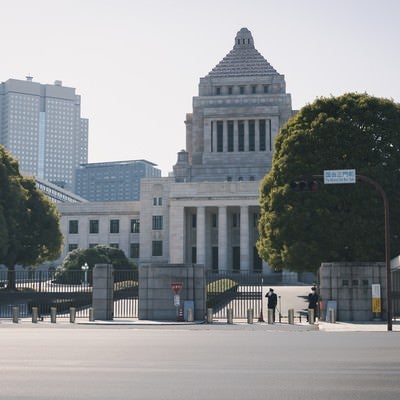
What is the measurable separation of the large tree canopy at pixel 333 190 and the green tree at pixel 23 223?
2218 centimetres

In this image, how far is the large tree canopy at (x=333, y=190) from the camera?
44781 mm

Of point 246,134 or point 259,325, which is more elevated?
point 246,134

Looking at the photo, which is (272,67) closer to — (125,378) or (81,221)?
(81,221)

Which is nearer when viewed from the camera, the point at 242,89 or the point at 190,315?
the point at 190,315

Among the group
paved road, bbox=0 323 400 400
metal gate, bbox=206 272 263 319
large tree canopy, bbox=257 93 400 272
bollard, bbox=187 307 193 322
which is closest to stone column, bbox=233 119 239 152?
metal gate, bbox=206 272 263 319

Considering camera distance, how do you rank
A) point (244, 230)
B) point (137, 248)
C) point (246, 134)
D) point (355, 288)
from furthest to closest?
1. point (246, 134)
2. point (137, 248)
3. point (244, 230)
4. point (355, 288)

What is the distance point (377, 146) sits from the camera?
4734 cm

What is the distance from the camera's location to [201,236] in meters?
92.0

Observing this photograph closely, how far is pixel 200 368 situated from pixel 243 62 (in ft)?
362

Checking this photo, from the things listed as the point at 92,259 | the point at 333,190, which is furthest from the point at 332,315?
the point at 92,259

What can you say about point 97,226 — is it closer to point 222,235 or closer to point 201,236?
point 201,236

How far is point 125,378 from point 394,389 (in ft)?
17.1

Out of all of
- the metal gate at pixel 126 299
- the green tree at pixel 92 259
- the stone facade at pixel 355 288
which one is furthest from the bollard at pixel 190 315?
the green tree at pixel 92 259

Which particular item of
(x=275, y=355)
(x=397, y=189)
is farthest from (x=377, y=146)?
(x=275, y=355)
